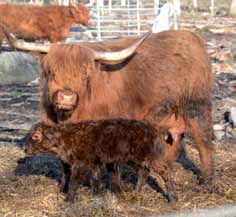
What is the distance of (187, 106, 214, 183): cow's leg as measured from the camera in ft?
26.5

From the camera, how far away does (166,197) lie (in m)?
7.39

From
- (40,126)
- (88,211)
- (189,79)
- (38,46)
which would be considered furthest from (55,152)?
(189,79)

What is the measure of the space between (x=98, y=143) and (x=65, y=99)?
0.57 metres

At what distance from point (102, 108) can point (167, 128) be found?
885 mm

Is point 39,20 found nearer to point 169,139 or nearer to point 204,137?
point 169,139

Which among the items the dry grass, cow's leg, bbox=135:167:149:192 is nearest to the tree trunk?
the dry grass

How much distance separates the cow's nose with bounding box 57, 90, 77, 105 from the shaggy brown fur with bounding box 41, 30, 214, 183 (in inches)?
4.7

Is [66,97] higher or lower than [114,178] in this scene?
higher

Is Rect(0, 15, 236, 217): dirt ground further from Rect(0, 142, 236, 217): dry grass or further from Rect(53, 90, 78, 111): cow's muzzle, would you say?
Rect(53, 90, 78, 111): cow's muzzle

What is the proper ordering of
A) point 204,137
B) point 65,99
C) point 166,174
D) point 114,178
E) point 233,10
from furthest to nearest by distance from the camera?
point 233,10, point 204,137, point 114,178, point 166,174, point 65,99

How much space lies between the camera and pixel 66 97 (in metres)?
7.13

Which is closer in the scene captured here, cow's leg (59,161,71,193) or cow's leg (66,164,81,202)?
cow's leg (66,164,81,202)

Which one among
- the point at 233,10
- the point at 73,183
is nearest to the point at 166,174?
the point at 73,183

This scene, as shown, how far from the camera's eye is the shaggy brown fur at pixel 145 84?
293 inches
